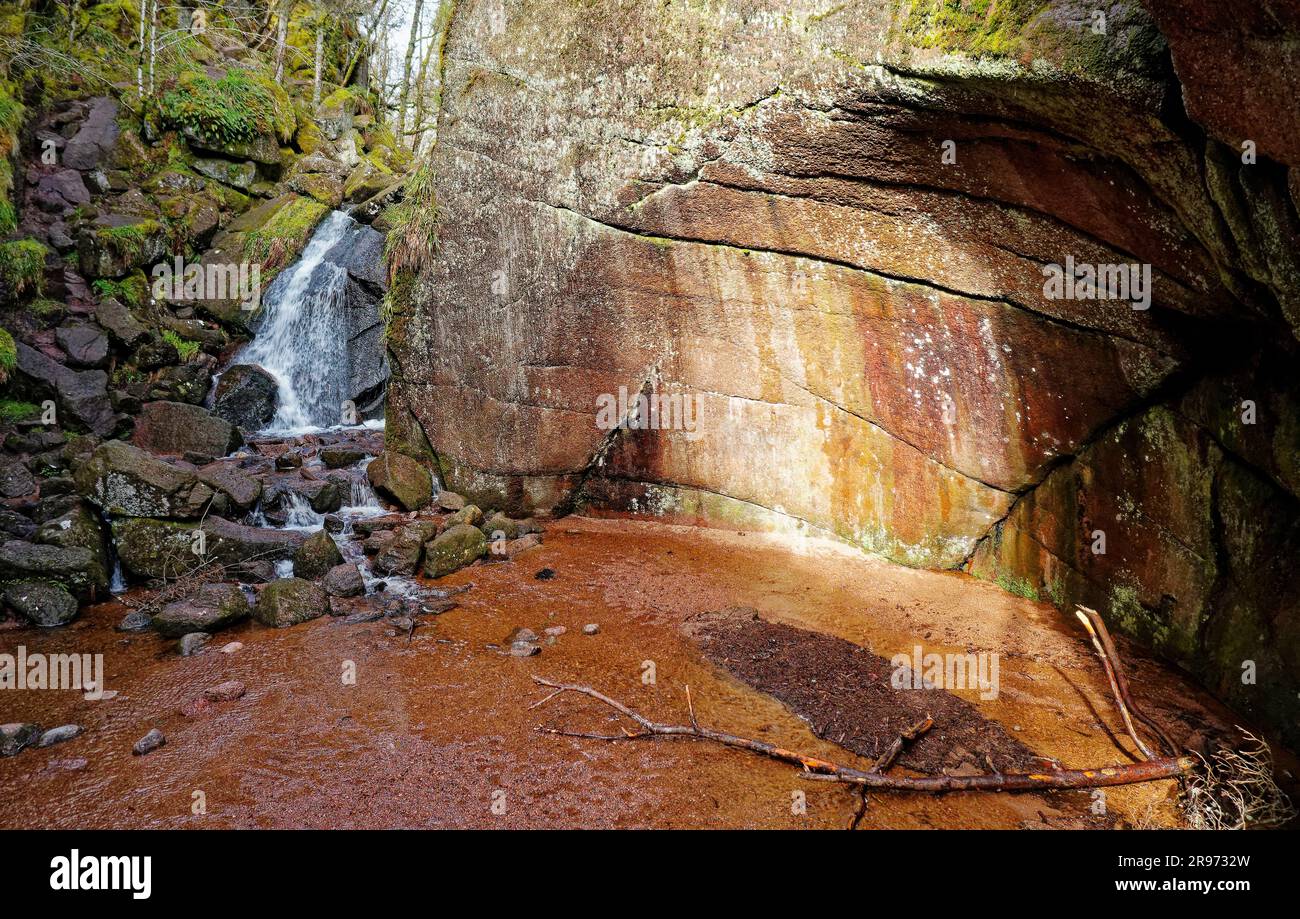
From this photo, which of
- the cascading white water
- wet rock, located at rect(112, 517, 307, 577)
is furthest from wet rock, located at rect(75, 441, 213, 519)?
the cascading white water

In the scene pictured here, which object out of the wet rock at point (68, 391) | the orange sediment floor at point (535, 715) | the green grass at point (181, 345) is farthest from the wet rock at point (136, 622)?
the green grass at point (181, 345)

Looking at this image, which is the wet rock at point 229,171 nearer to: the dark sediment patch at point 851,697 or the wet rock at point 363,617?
the wet rock at point 363,617

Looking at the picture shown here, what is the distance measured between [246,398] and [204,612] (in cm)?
746

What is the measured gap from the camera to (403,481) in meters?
9.06

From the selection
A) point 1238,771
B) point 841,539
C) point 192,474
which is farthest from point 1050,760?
point 192,474

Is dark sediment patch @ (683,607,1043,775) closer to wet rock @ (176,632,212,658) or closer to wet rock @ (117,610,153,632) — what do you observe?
wet rock @ (176,632,212,658)

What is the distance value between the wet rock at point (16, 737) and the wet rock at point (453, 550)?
3.30m

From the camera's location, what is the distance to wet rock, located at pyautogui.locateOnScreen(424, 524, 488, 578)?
7.27 m

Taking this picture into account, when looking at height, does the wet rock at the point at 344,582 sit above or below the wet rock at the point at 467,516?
below

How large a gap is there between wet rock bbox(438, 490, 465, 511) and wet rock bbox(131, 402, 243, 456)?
4446 millimetres

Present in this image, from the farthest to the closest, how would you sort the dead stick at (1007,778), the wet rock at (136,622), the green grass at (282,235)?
the green grass at (282,235), the wet rock at (136,622), the dead stick at (1007,778)

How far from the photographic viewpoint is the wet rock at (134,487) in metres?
7.00

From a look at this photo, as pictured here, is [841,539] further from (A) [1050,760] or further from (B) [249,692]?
(B) [249,692]

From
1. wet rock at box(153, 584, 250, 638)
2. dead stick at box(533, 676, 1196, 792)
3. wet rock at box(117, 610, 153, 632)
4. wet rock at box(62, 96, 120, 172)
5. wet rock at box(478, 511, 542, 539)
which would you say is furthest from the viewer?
wet rock at box(62, 96, 120, 172)
